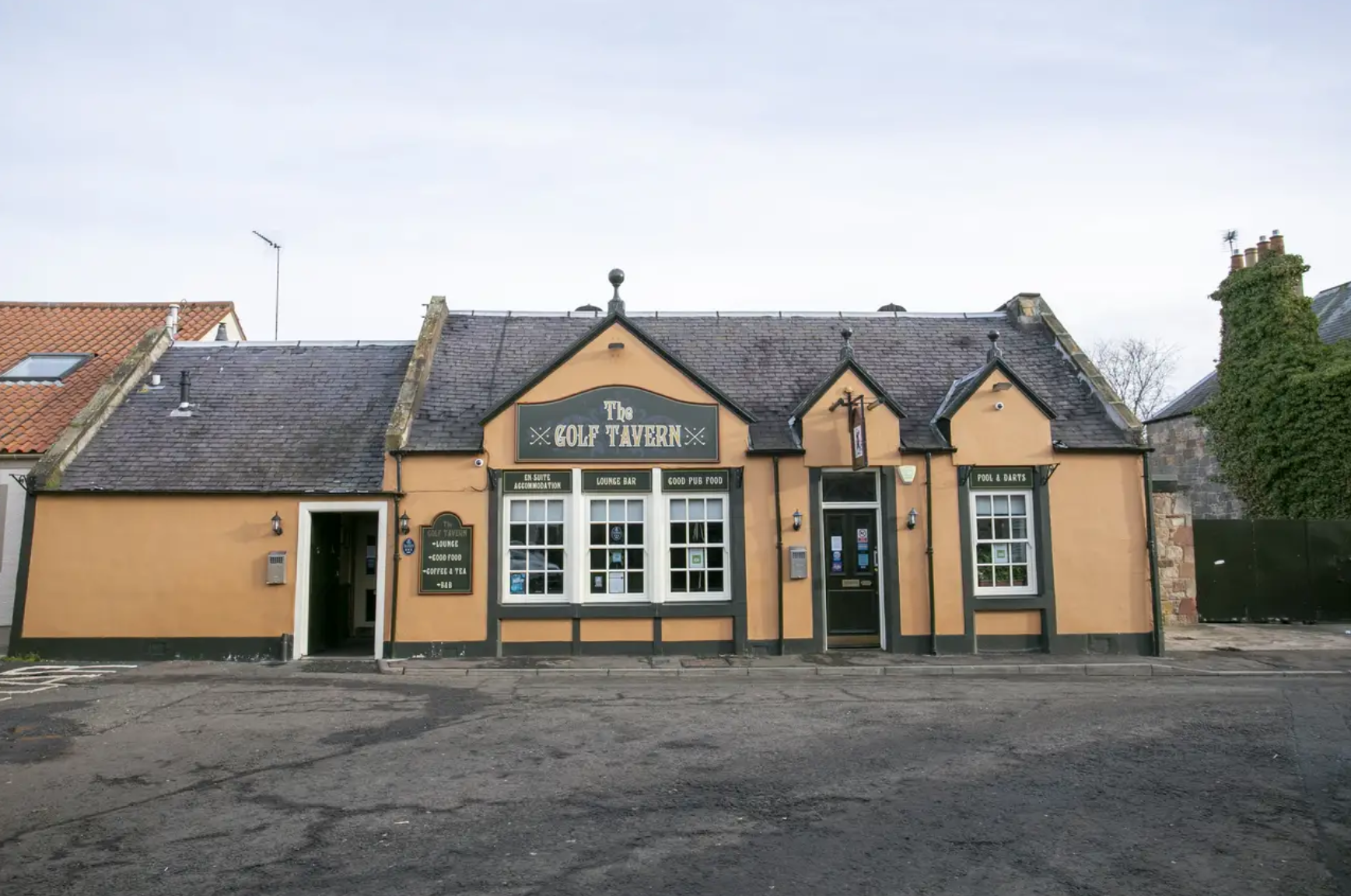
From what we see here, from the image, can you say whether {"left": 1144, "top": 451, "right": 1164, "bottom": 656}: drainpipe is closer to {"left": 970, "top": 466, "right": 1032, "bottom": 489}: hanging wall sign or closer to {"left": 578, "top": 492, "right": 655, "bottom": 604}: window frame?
{"left": 970, "top": 466, "right": 1032, "bottom": 489}: hanging wall sign

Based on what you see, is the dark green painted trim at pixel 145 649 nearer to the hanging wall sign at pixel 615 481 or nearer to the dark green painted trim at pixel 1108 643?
the hanging wall sign at pixel 615 481

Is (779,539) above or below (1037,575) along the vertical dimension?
above

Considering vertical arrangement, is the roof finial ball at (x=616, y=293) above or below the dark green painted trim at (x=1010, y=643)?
above

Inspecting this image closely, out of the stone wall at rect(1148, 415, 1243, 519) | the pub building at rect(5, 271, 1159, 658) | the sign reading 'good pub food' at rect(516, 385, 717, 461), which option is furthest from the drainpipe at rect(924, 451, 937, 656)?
the stone wall at rect(1148, 415, 1243, 519)

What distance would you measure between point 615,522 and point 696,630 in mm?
2217

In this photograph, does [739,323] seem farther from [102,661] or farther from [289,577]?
[102,661]

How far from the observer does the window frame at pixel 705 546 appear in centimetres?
1498

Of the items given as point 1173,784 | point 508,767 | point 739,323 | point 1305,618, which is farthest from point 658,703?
point 1305,618

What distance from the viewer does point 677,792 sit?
713cm

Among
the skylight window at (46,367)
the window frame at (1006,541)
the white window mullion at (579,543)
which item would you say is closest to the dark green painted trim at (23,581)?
the skylight window at (46,367)

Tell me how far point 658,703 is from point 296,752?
415cm

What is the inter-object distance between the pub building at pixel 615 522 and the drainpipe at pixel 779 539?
4 centimetres

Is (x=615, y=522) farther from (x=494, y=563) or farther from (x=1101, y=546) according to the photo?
(x=1101, y=546)

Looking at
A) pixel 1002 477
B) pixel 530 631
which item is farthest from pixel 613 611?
pixel 1002 477
